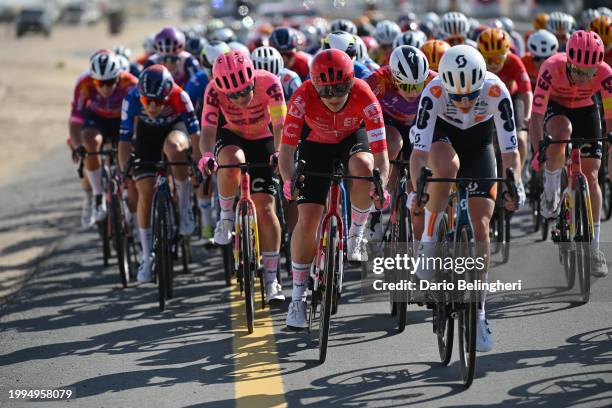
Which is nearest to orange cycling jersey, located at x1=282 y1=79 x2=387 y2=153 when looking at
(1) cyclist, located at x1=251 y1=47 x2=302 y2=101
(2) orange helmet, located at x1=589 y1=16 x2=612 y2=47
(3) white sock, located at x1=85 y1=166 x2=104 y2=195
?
(1) cyclist, located at x1=251 y1=47 x2=302 y2=101

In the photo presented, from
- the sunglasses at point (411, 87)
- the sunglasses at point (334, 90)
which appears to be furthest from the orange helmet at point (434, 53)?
the sunglasses at point (334, 90)

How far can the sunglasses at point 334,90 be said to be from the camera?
753cm

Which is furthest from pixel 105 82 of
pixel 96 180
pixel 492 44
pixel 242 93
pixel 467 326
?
pixel 467 326

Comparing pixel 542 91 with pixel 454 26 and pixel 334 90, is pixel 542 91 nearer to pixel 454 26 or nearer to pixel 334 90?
pixel 334 90

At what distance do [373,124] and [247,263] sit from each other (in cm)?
143

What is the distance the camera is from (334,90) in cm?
755

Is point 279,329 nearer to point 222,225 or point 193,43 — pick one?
point 222,225

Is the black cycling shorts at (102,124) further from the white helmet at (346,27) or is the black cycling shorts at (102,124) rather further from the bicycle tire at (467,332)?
the bicycle tire at (467,332)

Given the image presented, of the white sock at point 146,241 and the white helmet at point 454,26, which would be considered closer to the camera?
the white sock at point 146,241

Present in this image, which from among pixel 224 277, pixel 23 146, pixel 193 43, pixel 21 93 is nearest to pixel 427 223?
pixel 224 277

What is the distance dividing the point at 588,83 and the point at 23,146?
1842cm

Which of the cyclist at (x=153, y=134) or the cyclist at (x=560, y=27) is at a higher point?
the cyclist at (x=560, y=27)

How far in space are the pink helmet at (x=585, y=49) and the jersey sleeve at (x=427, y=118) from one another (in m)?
1.83

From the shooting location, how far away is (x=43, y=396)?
6945 millimetres
